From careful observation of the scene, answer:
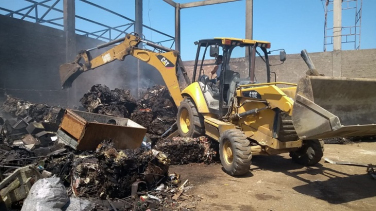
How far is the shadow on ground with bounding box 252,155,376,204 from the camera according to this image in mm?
4688

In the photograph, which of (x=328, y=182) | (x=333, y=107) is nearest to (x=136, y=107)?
(x=328, y=182)

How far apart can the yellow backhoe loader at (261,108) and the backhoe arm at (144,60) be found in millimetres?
57

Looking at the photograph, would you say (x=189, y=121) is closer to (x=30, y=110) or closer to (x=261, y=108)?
(x=261, y=108)

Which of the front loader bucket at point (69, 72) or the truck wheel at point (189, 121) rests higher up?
the front loader bucket at point (69, 72)

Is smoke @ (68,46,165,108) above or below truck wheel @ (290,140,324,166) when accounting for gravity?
above

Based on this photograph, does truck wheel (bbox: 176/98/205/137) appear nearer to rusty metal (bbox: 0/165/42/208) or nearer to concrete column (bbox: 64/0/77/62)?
rusty metal (bbox: 0/165/42/208)

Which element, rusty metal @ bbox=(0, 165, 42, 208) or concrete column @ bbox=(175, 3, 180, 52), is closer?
rusty metal @ bbox=(0, 165, 42, 208)

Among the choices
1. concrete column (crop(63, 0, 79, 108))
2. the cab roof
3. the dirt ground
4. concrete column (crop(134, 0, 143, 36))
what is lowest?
the dirt ground

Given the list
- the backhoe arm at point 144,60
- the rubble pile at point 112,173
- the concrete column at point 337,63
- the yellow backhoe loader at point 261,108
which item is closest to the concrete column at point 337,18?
the concrete column at point 337,63

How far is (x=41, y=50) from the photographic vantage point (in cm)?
1209

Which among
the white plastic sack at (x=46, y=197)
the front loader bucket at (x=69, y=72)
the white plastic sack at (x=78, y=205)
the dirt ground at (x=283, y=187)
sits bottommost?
the dirt ground at (x=283, y=187)

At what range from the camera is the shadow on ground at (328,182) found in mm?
4688

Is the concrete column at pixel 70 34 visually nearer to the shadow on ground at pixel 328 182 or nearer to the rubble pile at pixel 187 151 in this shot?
the rubble pile at pixel 187 151

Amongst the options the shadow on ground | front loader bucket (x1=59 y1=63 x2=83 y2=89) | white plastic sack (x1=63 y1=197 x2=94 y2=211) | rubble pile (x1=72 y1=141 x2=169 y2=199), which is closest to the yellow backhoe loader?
the shadow on ground
